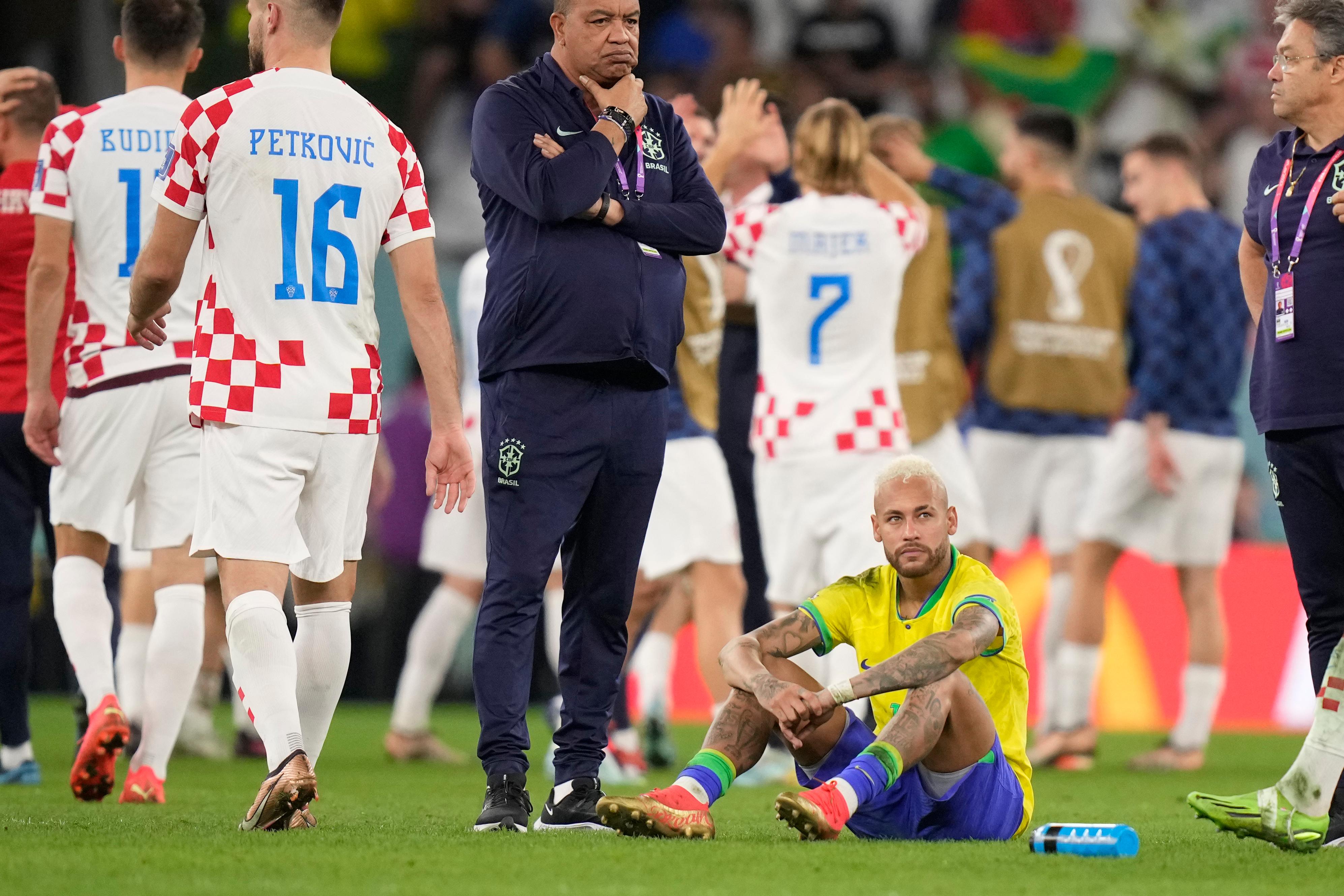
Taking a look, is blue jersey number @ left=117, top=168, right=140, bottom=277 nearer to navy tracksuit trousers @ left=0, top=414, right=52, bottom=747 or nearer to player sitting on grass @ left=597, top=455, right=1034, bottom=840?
navy tracksuit trousers @ left=0, top=414, right=52, bottom=747

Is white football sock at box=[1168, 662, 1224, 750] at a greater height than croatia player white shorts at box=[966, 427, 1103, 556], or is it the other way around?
croatia player white shorts at box=[966, 427, 1103, 556]

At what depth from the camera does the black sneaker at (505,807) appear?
459 centimetres

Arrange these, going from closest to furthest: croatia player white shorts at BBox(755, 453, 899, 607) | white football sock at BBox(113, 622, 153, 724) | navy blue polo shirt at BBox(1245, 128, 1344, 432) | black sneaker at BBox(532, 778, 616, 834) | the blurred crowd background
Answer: navy blue polo shirt at BBox(1245, 128, 1344, 432)
black sneaker at BBox(532, 778, 616, 834)
white football sock at BBox(113, 622, 153, 724)
croatia player white shorts at BBox(755, 453, 899, 607)
the blurred crowd background

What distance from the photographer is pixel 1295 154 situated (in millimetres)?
4680

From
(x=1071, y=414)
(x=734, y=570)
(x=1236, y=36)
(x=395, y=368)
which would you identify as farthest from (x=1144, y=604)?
(x=1236, y=36)

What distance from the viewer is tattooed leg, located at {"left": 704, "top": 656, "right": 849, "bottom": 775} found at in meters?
4.39

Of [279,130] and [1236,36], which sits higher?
[1236,36]


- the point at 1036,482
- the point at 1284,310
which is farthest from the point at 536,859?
the point at 1036,482

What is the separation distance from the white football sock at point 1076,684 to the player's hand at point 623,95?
14.4 ft

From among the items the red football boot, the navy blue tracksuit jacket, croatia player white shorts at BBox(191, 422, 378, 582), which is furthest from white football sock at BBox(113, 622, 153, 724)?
the navy blue tracksuit jacket

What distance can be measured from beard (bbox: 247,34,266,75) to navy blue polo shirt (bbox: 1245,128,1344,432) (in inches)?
108

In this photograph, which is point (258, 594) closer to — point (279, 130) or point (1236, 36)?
point (279, 130)

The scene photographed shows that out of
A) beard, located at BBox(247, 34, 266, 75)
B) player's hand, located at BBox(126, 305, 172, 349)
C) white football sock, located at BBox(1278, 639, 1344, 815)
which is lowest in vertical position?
white football sock, located at BBox(1278, 639, 1344, 815)

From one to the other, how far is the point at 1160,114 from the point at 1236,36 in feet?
3.30
